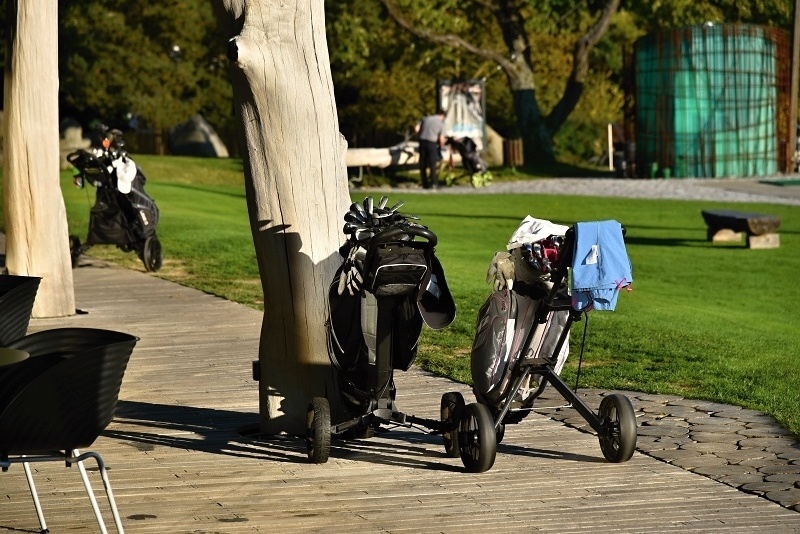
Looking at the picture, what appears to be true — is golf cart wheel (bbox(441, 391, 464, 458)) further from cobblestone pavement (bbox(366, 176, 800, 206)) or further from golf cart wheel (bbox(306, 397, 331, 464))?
cobblestone pavement (bbox(366, 176, 800, 206))

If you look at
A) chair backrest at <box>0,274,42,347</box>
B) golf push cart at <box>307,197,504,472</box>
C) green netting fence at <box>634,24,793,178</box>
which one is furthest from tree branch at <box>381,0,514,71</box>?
chair backrest at <box>0,274,42,347</box>

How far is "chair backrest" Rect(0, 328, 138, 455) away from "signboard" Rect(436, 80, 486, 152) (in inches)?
1342

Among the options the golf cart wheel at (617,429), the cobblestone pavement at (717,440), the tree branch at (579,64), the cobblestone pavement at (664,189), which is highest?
the tree branch at (579,64)

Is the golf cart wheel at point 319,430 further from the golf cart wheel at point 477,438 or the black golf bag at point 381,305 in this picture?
A: the golf cart wheel at point 477,438

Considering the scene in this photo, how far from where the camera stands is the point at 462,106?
132 feet

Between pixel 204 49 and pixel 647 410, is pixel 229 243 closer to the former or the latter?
pixel 647 410

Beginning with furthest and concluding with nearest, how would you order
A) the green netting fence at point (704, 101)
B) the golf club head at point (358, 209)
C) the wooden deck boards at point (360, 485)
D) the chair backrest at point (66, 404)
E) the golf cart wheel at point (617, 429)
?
the green netting fence at point (704, 101) < the golf club head at point (358, 209) < the golf cart wheel at point (617, 429) < the wooden deck boards at point (360, 485) < the chair backrest at point (66, 404)

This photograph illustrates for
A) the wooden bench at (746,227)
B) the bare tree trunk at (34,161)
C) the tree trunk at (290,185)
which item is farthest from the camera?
the wooden bench at (746,227)

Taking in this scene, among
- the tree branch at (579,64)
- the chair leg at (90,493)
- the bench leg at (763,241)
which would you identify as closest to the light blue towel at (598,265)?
the chair leg at (90,493)

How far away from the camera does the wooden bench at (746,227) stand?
22.0 m

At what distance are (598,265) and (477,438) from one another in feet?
3.47

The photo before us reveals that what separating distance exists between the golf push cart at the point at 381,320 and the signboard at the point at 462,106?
32.0 meters

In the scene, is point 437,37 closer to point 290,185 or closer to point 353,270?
point 290,185

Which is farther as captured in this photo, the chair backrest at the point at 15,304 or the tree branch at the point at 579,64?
the tree branch at the point at 579,64
